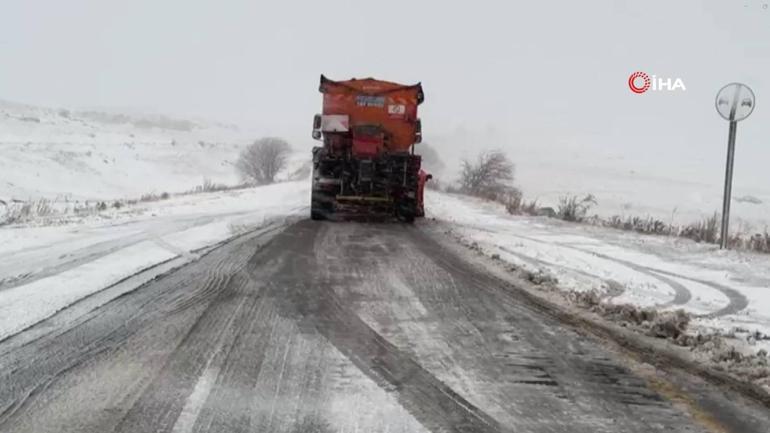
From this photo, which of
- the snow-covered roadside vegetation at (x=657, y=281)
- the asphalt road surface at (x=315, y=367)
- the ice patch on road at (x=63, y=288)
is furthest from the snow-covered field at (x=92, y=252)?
the snow-covered roadside vegetation at (x=657, y=281)

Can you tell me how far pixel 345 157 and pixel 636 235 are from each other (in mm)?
6368

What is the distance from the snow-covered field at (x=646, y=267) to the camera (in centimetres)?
658

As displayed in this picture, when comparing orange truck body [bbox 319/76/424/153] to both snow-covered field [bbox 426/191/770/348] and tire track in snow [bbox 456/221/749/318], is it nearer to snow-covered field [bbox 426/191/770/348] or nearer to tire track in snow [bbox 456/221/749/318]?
snow-covered field [bbox 426/191/770/348]

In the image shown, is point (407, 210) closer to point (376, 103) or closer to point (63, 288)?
point (376, 103)

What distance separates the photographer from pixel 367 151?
587 inches

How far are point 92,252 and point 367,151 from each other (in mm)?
7420

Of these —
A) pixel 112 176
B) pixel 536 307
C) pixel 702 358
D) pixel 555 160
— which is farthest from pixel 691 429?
pixel 555 160

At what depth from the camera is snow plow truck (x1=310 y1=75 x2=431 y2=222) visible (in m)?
14.8

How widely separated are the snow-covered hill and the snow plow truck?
21.8 metres

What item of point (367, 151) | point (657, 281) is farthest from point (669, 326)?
point (367, 151)

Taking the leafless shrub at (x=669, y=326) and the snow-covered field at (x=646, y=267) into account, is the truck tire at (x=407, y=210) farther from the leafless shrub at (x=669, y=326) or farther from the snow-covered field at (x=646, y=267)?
the leafless shrub at (x=669, y=326)

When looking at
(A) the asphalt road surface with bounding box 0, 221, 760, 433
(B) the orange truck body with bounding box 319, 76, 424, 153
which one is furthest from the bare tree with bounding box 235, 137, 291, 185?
(A) the asphalt road surface with bounding box 0, 221, 760, 433

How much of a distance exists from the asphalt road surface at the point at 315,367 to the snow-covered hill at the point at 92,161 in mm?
29269

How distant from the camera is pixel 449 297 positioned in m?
6.52
